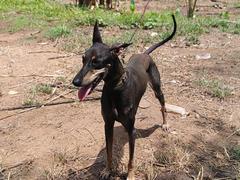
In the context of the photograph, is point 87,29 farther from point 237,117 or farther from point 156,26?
point 237,117

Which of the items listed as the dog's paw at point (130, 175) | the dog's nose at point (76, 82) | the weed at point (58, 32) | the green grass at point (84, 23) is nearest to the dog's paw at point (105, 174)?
the dog's paw at point (130, 175)

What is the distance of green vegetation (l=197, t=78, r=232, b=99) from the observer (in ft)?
16.4

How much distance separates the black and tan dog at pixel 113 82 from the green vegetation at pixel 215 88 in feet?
4.31

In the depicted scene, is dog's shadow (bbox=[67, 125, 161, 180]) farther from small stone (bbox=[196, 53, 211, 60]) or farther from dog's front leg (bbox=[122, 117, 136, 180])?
small stone (bbox=[196, 53, 211, 60])

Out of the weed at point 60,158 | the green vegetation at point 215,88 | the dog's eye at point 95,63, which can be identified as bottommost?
the weed at point 60,158

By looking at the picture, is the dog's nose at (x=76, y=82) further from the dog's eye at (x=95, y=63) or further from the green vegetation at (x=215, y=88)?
the green vegetation at (x=215, y=88)

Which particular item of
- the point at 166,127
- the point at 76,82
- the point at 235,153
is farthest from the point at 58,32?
the point at 76,82

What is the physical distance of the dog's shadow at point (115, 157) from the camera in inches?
143

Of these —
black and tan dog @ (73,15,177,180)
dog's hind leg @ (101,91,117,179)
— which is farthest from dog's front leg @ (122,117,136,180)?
dog's hind leg @ (101,91,117,179)

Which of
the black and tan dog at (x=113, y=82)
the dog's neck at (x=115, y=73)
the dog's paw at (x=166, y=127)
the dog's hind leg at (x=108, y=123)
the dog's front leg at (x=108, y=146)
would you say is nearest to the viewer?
the black and tan dog at (x=113, y=82)

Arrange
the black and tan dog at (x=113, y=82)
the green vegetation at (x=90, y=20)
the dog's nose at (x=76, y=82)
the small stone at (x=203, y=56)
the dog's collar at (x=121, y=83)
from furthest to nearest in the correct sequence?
the green vegetation at (x=90, y=20) → the small stone at (x=203, y=56) → the dog's collar at (x=121, y=83) → the black and tan dog at (x=113, y=82) → the dog's nose at (x=76, y=82)

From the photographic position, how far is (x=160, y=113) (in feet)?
15.2

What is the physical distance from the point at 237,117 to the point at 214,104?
353 millimetres

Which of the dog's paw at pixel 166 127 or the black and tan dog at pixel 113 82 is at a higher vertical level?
the black and tan dog at pixel 113 82
